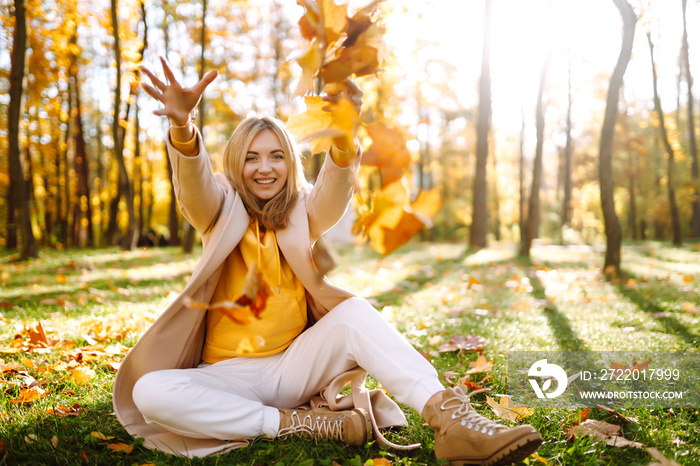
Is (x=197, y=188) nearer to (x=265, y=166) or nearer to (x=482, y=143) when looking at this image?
(x=265, y=166)

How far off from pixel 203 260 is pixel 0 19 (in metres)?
11.0

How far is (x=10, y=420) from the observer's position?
72.4 inches

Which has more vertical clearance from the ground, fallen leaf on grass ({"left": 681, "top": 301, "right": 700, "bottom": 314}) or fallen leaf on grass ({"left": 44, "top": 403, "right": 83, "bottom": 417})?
fallen leaf on grass ({"left": 44, "top": 403, "right": 83, "bottom": 417})

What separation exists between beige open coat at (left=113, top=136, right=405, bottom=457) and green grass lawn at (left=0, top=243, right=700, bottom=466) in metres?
0.09

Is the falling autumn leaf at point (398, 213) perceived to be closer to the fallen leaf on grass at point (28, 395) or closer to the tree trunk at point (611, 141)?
the fallen leaf on grass at point (28, 395)

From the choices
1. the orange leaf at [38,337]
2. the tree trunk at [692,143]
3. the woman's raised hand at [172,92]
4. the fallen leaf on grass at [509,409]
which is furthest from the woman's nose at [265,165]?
the tree trunk at [692,143]

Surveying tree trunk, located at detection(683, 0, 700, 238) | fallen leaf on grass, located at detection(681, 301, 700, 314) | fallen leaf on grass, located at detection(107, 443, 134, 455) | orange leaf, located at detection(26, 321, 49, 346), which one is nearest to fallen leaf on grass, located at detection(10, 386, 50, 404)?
fallen leaf on grass, located at detection(107, 443, 134, 455)

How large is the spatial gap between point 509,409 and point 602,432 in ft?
1.12

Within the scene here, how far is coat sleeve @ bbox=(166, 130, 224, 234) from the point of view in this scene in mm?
1521

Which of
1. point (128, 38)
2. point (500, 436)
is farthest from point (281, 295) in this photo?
point (128, 38)

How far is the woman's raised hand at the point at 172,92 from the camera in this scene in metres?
1.21

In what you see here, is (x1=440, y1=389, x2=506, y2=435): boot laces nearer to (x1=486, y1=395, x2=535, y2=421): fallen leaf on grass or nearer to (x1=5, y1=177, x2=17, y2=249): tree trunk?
(x1=486, y1=395, x2=535, y2=421): fallen leaf on grass

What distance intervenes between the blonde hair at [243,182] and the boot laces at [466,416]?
2.82ft

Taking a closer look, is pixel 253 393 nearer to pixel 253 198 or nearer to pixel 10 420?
pixel 253 198
